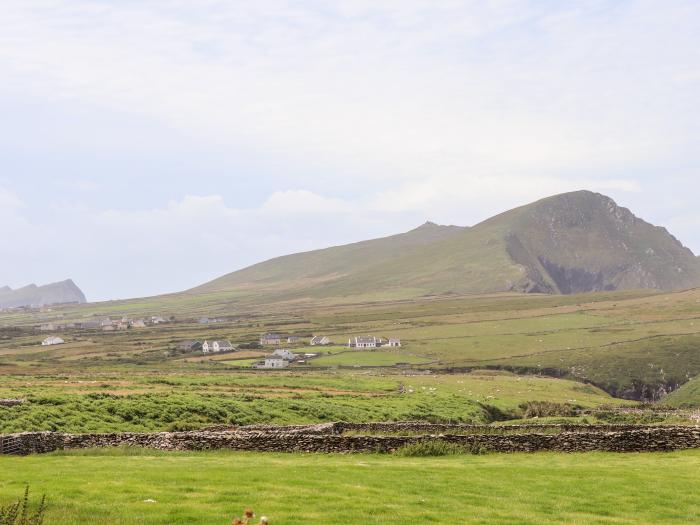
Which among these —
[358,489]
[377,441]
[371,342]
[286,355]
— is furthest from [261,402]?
[371,342]

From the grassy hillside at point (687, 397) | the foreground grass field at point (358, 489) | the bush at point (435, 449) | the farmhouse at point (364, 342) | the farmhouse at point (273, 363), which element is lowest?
the grassy hillside at point (687, 397)

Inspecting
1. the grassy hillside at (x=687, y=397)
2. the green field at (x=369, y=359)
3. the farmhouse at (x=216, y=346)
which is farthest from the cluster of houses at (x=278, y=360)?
the grassy hillside at (x=687, y=397)

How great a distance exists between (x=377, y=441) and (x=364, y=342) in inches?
6156

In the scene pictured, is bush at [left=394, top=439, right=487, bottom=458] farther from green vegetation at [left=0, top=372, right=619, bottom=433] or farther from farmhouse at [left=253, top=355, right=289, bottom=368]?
farmhouse at [left=253, top=355, right=289, bottom=368]

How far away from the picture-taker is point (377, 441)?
35.9 m

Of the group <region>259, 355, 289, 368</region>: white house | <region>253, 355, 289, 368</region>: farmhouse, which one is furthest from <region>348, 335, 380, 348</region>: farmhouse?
<region>259, 355, 289, 368</region>: white house

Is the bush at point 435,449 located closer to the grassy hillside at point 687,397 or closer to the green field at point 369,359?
the grassy hillside at point 687,397

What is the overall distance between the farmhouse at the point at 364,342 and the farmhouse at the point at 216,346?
33473mm

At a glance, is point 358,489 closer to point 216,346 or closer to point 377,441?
point 377,441

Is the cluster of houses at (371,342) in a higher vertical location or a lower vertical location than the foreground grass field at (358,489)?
lower

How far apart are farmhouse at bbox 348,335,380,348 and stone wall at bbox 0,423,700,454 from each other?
15198cm

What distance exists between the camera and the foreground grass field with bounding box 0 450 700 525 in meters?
20.4

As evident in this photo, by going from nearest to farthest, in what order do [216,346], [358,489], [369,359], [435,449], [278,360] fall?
[358,489]
[435,449]
[278,360]
[369,359]
[216,346]

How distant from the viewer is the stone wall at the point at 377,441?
35.7 meters
